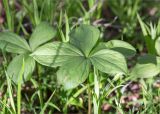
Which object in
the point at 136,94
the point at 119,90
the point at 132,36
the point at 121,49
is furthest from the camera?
the point at 132,36

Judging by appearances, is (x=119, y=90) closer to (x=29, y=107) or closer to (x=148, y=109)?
(x=148, y=109)

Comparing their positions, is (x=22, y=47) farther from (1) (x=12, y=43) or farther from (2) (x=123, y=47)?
(2) (x=123, y=47)

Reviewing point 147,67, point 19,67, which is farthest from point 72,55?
point 147,67

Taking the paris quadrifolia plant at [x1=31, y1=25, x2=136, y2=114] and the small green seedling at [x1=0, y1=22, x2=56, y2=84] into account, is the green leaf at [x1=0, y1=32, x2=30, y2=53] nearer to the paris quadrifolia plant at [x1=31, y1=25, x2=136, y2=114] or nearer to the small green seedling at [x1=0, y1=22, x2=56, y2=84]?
the small green seedling at [x1=0, y1=22, x2=56, y2=84]

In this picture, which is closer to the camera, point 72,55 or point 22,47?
point 72,55

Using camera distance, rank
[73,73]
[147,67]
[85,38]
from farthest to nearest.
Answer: [147,67]
[85,38]
[73,73]

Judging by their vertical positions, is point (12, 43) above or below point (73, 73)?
above

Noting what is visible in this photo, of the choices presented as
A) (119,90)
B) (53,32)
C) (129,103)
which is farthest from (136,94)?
(53,32)
